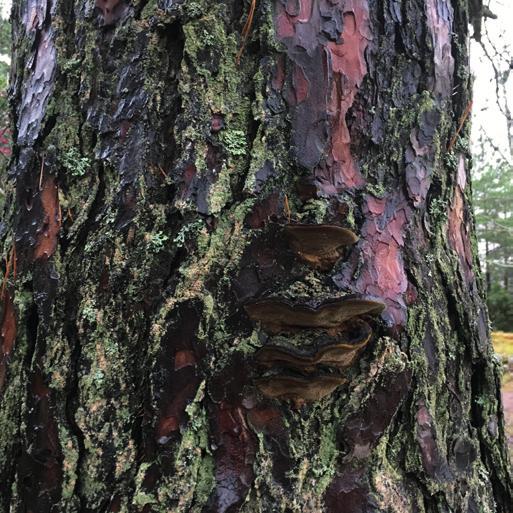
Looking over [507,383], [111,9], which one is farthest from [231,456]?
[507,383]

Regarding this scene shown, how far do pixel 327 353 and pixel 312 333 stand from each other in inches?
2.1

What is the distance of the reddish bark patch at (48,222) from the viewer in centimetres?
95

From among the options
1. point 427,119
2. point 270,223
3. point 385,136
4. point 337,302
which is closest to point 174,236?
point 270,223

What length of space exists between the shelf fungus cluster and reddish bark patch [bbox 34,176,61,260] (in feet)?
1.33

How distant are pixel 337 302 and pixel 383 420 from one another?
0.26m

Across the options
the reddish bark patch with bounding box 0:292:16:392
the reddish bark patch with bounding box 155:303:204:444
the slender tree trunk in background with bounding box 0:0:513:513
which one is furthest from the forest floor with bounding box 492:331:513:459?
the reddish bark patch with bounding box 0:292:16:392

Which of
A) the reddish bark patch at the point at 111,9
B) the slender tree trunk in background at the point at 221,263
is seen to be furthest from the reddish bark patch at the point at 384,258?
the reddish bark patch at the point at 111,9

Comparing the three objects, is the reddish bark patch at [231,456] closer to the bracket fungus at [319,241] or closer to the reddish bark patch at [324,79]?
the bracket fungus at [319,241]

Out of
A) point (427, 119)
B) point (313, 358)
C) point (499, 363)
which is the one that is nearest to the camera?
point (313, 358)

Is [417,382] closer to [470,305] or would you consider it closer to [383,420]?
[383,420]

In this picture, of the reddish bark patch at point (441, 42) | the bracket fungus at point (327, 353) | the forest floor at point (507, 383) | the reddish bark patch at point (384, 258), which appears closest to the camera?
the bracket fungus at point (327, 353)

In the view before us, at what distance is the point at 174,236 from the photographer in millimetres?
891

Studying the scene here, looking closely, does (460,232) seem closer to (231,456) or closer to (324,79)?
(324,79)

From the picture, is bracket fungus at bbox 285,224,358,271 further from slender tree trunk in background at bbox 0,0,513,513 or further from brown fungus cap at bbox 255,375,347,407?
brown fungus cap at bbox 255,375,347,407
